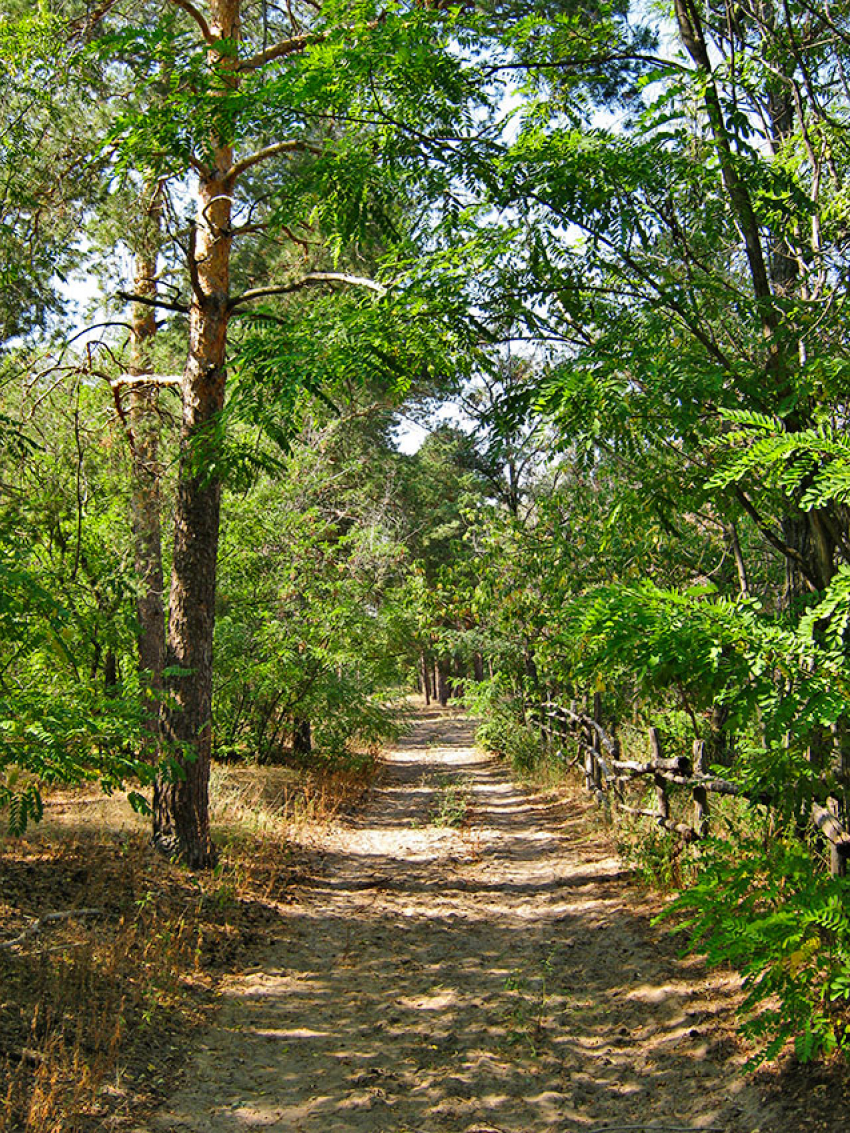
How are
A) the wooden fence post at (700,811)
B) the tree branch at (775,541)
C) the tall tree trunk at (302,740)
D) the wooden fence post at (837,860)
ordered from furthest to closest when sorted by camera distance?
the tall tree trunk at (302,740)
the wooden fence post at (700,811)
the wooden fence post at (837,860)
the tree branch at (775,541)

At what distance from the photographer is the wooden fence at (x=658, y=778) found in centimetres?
430

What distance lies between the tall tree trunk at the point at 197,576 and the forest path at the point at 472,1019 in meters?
1.32

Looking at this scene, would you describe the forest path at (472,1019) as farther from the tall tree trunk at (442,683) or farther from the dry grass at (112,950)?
the tall tree trunk at (442,683)

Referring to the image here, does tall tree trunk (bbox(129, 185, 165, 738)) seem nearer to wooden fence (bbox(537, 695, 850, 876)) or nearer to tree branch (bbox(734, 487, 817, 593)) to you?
wooden fence (bbox(537, 695, 850, 876))

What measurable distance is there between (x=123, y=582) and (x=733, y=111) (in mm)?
7594

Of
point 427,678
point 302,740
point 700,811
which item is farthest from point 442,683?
point 700,811

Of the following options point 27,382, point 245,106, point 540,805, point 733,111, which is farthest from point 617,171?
point 540,805

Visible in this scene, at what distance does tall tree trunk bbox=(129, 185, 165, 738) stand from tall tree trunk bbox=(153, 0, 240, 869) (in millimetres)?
1157

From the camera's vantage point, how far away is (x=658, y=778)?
7.58 metres

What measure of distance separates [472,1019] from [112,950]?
2387 millimetres

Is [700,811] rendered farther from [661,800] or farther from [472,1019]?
[472,1019]

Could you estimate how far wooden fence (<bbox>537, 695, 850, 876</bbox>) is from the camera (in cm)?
430

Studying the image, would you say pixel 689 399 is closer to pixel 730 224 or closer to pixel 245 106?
pixel 730 224

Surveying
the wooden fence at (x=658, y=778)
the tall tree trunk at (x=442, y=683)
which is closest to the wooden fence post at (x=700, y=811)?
the wooden fence at (x=658, y=778)
